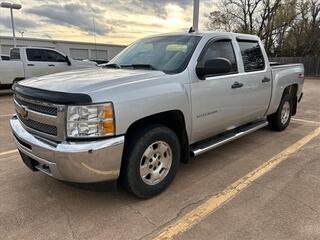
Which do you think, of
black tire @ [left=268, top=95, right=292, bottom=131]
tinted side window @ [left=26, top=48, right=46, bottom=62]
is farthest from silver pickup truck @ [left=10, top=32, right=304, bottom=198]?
tinted side window @ [left=26, top=48, right=46, bottom=62]

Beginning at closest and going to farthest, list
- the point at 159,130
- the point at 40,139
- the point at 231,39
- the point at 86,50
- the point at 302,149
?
the point at 40,139
the point at 159,130
the point at 231,39
the point at 302,149
the point at 86,50

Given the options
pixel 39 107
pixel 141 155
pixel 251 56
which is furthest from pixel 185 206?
pixel 251 56

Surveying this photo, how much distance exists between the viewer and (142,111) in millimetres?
3107

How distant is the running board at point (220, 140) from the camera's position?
402 centimetres

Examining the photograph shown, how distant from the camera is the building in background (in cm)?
3503

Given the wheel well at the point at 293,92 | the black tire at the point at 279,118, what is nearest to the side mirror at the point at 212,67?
the black tire at the point at 279,118

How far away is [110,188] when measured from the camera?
10.1 feet

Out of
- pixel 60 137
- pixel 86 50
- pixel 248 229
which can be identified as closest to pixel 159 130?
pixel 60 137

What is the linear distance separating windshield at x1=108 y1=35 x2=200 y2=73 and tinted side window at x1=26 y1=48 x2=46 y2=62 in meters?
9.00

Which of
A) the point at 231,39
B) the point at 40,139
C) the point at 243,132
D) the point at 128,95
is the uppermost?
Answer: the point at 231,39

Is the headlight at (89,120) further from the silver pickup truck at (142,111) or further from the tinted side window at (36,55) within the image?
the tinted side window at (36,55)

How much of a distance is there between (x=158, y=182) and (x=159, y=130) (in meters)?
0.63

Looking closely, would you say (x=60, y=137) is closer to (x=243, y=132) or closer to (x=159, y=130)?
(x=159, y=130)

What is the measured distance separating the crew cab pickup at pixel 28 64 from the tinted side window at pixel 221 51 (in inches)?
345
